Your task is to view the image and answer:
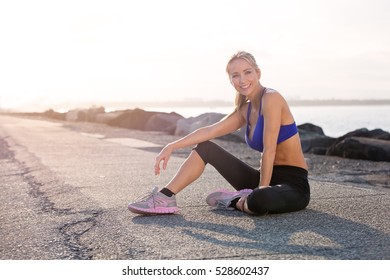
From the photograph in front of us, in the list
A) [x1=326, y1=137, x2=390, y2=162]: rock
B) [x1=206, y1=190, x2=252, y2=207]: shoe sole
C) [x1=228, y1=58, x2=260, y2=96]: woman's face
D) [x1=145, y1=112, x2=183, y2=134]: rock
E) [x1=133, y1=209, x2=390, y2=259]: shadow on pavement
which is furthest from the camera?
[x1=145, y1=112, x2=183, y2=134]: rock

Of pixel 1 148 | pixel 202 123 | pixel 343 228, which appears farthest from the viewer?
pixel 202 123

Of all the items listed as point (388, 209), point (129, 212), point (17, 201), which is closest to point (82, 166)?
point (17, 201)

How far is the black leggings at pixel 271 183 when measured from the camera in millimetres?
3543

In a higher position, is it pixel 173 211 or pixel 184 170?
pixel 184 170

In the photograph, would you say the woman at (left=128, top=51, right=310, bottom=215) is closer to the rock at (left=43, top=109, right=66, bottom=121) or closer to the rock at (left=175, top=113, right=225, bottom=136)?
the rock at (left=175, top=113, right=225, bottom=136)

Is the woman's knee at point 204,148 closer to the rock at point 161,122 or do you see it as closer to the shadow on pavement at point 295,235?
the shadow on pavement at point 295,235

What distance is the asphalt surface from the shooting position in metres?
2.86

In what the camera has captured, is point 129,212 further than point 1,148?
No

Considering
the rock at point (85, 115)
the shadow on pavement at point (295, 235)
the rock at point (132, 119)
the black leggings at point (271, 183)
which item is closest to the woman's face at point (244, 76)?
the black leggings at point (271, 183)

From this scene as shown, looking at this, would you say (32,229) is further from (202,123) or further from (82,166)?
(202,123)

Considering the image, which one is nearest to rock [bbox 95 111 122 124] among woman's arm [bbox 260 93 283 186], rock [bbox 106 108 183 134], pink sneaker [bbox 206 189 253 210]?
rock [bbox 106 108 183 134]

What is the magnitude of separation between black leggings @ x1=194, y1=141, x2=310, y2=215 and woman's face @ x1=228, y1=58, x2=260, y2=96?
0.47 metres
